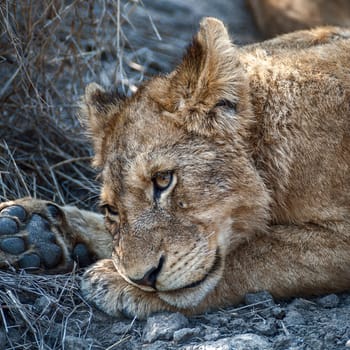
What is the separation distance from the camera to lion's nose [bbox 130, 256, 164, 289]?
325cm

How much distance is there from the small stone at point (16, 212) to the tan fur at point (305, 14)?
364 cm

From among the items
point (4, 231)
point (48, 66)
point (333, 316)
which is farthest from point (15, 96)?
point (333, 316)

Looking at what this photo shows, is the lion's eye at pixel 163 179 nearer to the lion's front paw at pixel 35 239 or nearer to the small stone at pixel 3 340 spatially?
the lion's front paw at pixel 35 239

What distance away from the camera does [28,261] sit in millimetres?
3645

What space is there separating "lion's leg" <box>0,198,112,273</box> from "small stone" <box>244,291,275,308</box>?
849 millimetres

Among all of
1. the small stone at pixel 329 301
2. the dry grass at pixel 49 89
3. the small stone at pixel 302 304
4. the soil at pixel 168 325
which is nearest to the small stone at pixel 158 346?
the soil at pixel 168 325

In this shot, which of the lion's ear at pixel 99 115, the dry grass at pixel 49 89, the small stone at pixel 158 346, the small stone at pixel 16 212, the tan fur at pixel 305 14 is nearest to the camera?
the small stone at pixel 158 346

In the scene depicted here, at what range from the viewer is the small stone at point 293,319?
10.6 ft

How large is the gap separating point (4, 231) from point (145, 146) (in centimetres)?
74

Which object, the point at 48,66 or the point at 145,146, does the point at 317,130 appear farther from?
the point at 48,66

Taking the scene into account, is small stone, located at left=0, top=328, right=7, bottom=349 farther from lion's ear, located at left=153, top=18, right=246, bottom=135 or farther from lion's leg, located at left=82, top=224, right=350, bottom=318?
lion's ear, located at left=153, top=18, right=246, bottom=135

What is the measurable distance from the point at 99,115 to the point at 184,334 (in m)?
1.24

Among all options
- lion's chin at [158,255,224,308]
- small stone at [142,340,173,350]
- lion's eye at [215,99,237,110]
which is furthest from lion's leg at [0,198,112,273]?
lion's eye at [215,99,237,110]

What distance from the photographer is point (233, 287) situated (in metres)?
3.49
